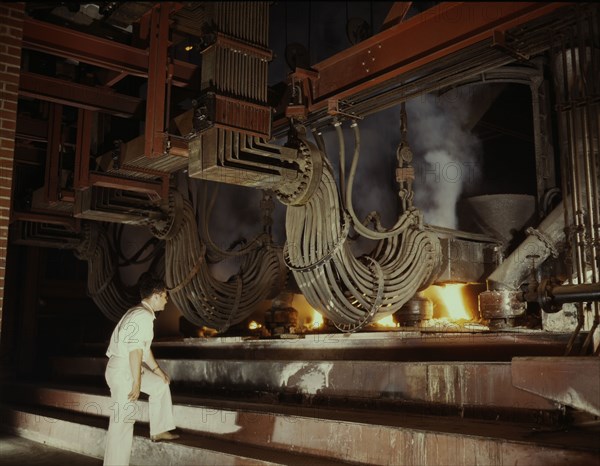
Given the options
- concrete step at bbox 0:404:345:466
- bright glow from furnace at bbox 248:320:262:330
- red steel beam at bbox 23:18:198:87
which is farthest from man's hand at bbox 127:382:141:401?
bright glow from furnace at bbox 248:320:262:330

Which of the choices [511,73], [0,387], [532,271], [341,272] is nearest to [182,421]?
[341,272]

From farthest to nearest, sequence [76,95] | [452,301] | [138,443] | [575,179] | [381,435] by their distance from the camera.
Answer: [452,301], [76,95], [138,443], [575,179], [381,435]

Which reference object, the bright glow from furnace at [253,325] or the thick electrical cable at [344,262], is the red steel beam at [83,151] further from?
the bright glow from furnace at [253,325]

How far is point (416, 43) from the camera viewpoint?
4.77 m

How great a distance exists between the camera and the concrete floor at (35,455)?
5.95 metres

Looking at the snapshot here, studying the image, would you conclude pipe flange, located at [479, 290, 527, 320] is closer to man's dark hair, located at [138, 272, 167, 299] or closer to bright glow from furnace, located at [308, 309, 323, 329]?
man's dark hair, located at [138, 272, 167, 299]

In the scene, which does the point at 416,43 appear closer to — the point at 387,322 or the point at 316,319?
the point at 387,322

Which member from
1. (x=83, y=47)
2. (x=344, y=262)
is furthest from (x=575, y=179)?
(x=83, y=47)

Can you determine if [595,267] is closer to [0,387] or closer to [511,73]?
[511,73]

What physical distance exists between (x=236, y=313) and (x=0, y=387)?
13.4 feet

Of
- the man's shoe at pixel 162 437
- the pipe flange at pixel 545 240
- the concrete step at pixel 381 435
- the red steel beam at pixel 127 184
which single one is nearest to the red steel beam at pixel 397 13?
the pipe flange at pixel 545 240

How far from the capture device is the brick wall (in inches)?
160

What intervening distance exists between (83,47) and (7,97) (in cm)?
185

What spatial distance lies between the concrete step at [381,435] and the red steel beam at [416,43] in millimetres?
2673
